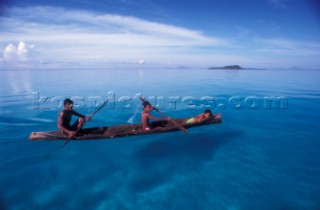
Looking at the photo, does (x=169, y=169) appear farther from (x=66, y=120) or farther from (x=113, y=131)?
(x=66, y=120)

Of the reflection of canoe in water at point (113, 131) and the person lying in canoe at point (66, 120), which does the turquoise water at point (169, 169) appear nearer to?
the reflection of canoe in water at point (113, 131)

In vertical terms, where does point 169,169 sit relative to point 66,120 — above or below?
below

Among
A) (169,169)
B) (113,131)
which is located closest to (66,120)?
(113,131)

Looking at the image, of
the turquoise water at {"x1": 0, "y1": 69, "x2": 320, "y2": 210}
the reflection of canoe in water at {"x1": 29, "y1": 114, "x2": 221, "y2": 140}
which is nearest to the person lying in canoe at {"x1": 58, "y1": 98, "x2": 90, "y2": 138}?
the reflection of canoe in water at {"x1": 29, "y1": 114, "x2": 221, "y2": 140}

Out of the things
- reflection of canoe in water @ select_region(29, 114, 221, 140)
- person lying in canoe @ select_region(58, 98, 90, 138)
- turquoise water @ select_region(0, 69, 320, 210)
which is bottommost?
turquoise water @ select_region(0, 69, 320, 210)

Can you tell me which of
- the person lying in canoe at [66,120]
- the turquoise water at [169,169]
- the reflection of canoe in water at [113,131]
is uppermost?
the person lying in canoe at [66,120]

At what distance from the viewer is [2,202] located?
767 centimetres

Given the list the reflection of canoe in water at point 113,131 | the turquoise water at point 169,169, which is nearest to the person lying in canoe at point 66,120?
the reflection of canoe in water at point 113,131

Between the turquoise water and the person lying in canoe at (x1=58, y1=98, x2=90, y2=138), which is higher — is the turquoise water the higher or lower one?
the lower one

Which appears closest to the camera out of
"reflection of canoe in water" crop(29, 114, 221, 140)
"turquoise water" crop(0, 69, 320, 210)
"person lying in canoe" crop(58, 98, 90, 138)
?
"turquoise water" crop(0, 69, 320, 210)

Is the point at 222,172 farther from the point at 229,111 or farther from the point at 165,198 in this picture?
the point at 229,111

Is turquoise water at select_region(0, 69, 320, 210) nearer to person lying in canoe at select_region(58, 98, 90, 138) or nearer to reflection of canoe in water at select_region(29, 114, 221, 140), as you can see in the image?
reflection of canoe in water at select_region(29, 114, 221, 140)

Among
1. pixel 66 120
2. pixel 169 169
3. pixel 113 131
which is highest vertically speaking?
pixel 66 120

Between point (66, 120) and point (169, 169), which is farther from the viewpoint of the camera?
point (66, 120)
